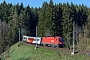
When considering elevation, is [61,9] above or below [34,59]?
above

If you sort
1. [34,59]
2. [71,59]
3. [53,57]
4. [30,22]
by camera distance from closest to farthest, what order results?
1. [71,59]
2. [53,57]
3. [34,59]
4. [30,22]

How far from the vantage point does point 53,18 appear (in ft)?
249

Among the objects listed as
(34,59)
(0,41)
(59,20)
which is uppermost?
(59,20)

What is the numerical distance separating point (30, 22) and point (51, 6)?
53.7 feet

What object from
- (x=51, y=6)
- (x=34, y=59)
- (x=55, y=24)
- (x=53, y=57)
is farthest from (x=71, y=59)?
(x=51, y=6)

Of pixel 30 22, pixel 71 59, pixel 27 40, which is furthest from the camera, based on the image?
pixel 30 22

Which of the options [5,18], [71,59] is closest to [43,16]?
[5,18]

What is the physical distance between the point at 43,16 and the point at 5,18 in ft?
69.9

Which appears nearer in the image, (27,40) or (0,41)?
(0,41)

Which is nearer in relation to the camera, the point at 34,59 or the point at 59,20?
the point at 34,59

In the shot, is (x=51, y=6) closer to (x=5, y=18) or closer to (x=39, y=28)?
(x=39, y=28)

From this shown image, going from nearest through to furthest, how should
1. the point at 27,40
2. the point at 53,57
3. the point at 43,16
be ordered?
the point at 53,57 → the point at 27,40 → the point at 43,16

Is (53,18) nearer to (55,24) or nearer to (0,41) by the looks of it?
(55,24)

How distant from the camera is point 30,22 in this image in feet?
305
